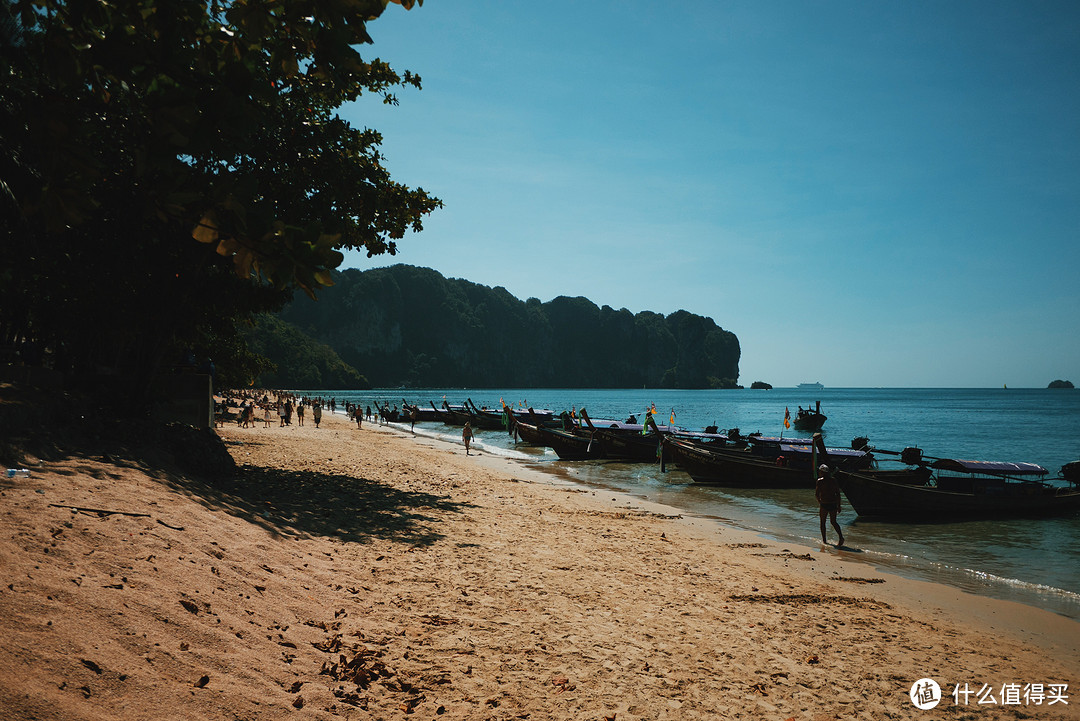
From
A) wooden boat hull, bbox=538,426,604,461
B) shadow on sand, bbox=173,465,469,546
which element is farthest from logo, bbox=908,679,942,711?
wooden boat hull, bbox=538,426,604,461

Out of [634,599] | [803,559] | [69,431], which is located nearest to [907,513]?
[803,559]

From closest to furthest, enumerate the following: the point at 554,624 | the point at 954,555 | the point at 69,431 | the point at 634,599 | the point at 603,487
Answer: the point at 554,624, the point at 634,599, the point at 69,431, the point at 954,555, the point at 603,487

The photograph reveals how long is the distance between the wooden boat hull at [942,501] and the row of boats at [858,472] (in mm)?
31

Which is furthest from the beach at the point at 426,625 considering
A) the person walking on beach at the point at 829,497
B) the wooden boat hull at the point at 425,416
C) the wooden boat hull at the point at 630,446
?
the wooden boat hull at the point at 425,416

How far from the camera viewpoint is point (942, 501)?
18328 mm

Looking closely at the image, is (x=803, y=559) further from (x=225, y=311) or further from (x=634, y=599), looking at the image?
(x=225, y=311)

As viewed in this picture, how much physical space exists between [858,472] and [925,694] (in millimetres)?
16285

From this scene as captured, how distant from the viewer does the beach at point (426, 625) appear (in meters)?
3.97

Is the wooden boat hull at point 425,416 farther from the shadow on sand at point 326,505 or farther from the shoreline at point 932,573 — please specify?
the shoreline at point 932,573

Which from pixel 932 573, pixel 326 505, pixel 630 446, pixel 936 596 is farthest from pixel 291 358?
pixel 936 596

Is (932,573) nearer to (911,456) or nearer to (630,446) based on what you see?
(911,456)

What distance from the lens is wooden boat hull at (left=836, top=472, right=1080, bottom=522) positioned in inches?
700

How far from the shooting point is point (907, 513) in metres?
18.1

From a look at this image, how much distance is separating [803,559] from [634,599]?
6.24m
